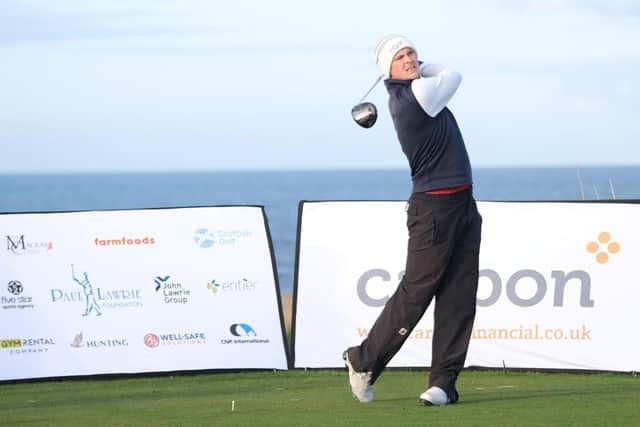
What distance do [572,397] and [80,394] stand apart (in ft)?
10.6

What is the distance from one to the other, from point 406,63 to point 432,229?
0.89 meters

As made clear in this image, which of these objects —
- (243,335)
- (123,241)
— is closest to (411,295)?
(243,335)

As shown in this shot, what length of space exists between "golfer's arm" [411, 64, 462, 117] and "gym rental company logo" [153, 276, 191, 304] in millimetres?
3443

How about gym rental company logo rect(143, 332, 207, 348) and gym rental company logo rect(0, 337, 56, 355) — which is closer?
gym rental company logo rect(0, 337, 56, 355)

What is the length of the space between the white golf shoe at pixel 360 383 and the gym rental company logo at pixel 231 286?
259cm

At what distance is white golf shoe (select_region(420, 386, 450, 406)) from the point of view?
283 inches

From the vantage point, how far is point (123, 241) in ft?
32.6

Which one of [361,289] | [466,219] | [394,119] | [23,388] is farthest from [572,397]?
[23,388]

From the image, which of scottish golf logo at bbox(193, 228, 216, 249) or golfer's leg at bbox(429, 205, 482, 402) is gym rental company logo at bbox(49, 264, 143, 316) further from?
golfer's leg at bbox(429, 205, 482, 402)

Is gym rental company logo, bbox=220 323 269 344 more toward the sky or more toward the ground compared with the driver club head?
more toward the ground

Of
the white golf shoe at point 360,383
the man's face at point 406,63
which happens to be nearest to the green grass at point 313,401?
the white golf shoe at point 360,383

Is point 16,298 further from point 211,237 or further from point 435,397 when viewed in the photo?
point 435,397

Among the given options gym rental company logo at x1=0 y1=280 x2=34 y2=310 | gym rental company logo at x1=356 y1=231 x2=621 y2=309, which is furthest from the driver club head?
gym rental company logo at x1=0 y1=280 x2=34 y2=310

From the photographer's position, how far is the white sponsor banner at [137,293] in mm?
9711
